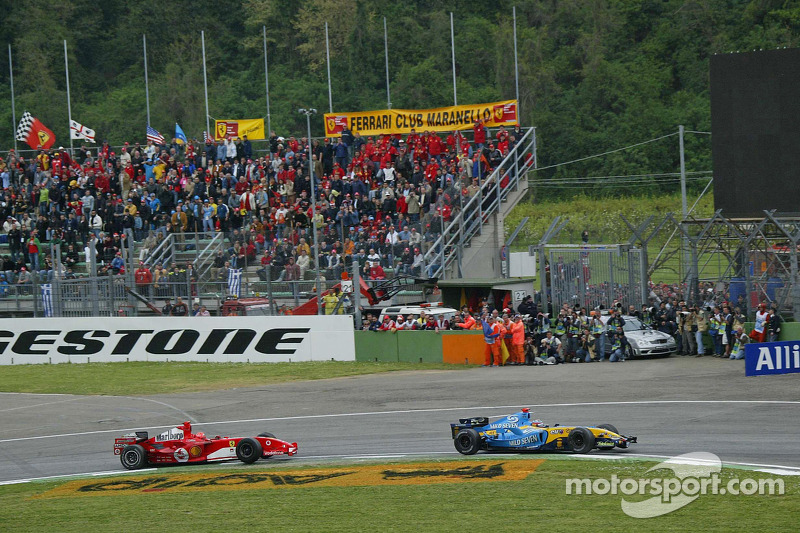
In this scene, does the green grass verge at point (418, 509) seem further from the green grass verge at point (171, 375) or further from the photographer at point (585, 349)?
the photographer at point (585, 349)

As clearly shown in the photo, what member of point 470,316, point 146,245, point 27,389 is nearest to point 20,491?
point 27,389

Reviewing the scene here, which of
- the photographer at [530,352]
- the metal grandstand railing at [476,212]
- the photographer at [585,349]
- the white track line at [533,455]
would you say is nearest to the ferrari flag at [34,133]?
the metal grandstand railing at [476,212]

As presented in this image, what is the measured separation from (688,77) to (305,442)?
176ft

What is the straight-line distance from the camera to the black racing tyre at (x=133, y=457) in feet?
61.5

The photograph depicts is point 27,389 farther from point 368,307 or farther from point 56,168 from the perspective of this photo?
point 56,168

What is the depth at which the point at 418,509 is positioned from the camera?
1502 cm

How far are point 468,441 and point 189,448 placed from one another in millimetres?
4698

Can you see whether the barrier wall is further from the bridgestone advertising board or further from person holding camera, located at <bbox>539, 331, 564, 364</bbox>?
person holding camera, located at <bbox>539, 331, 564, 364</bbox>

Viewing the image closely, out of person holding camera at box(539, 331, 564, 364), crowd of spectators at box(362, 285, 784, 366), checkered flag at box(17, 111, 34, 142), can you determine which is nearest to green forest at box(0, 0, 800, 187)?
checkered flag at box(17, 111, 34, 142)

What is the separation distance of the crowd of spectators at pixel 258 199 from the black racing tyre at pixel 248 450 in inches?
581

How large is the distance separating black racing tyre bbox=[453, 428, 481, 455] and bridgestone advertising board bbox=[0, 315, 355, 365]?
1368 cm

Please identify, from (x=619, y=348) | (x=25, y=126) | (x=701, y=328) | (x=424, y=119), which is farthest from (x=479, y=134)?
(x=25, y=126)

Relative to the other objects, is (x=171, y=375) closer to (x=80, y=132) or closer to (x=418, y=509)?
(x=418, y=509)

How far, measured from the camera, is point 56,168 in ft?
153
